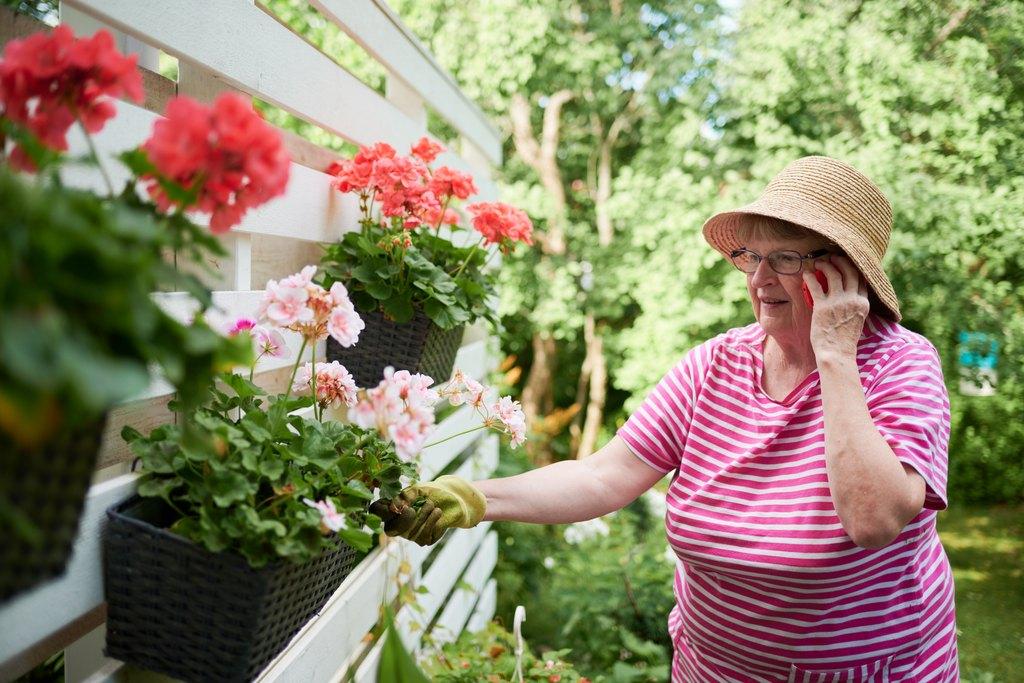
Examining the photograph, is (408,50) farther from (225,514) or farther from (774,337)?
(225,514)

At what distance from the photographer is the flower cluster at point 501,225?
150 centimetres

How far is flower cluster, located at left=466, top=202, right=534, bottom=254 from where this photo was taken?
1.50m

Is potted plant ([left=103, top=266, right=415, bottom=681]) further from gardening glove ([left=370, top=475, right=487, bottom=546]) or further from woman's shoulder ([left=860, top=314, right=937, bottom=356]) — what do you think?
woman's shoulder ([left=860, top=314, right=937, bottom=356])

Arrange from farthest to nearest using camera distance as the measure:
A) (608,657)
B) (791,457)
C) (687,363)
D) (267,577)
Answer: (608,657), (687,363), (791,457), (267,577)

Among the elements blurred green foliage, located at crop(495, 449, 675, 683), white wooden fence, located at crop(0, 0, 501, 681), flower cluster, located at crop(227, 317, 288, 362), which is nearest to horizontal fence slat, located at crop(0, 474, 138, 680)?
white wooden fence, located at crop(0, 0, 501, 681)

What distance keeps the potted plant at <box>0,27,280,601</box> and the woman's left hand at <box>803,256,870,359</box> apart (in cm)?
107

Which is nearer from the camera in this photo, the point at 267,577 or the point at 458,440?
the point at 267,577

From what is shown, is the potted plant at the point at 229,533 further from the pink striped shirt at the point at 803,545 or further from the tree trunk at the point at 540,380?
the tree trunk at the point at 540,380

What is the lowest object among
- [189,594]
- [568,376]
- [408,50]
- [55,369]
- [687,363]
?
[568,376]

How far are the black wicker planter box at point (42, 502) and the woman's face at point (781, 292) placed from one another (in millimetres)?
1287

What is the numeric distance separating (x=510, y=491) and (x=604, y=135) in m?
6.48

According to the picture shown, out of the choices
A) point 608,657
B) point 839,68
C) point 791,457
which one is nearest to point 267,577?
point 791,457

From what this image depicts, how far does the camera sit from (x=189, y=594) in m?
0.83

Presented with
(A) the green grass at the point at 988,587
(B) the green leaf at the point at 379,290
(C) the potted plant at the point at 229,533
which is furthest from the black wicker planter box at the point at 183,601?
(A) the green grass at the point at 988,587
